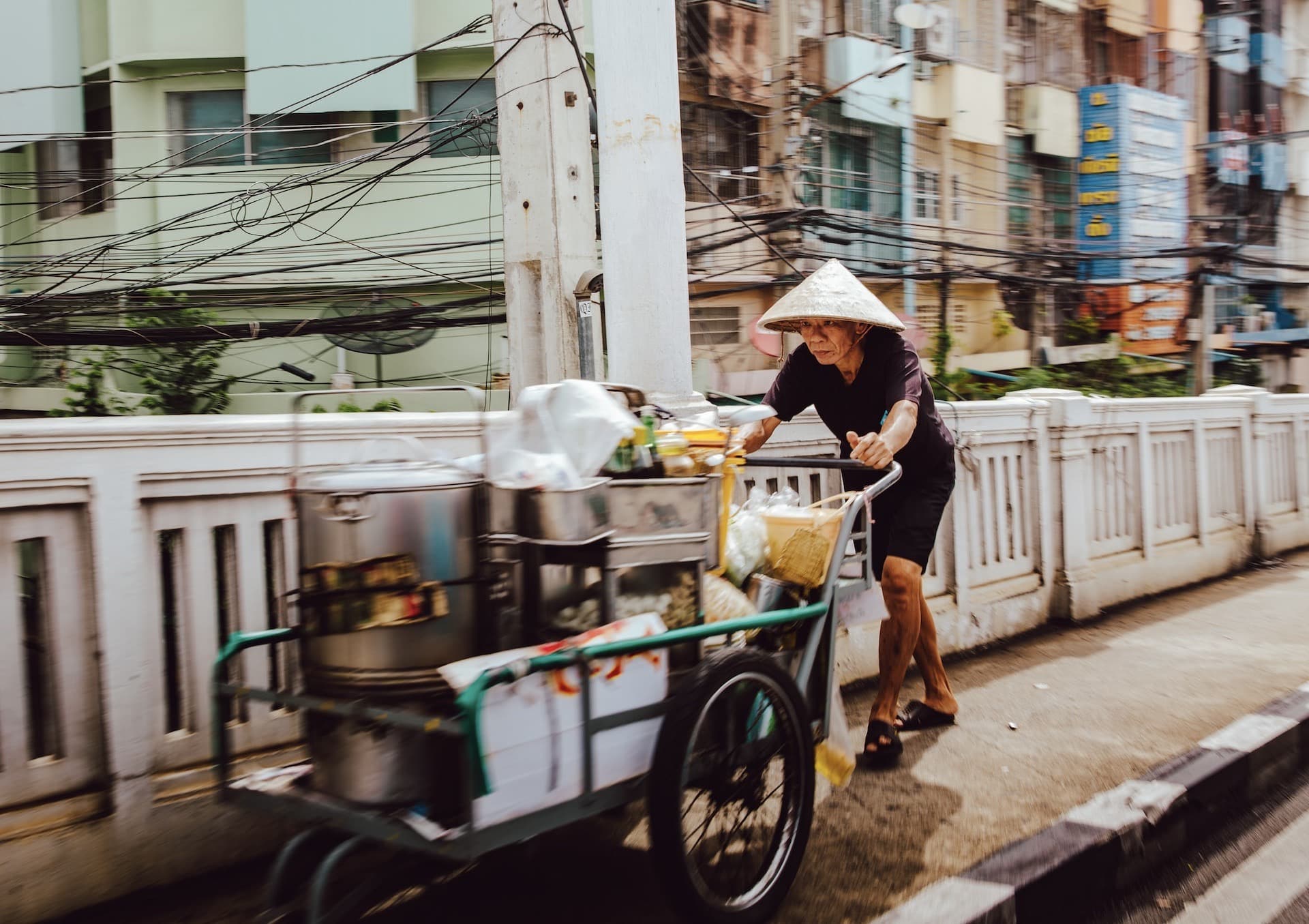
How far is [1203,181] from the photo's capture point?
25328 millimetres

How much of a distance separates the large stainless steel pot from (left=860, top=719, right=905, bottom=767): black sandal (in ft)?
6.54

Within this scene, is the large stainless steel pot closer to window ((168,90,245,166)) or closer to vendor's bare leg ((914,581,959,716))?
vendor's bare leg ((914,581,959,716))

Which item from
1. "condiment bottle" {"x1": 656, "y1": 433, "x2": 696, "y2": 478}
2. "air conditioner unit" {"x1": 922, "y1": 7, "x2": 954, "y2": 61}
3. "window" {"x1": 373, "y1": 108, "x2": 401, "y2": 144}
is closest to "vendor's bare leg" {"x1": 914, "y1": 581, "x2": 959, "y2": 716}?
"condiment bottle" {"x1": 656, "y1": 433, "x2": 696, "y2": 478}

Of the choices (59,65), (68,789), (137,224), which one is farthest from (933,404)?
(59,65)

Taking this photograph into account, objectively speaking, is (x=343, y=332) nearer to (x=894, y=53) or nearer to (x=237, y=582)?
(x=894, y=53)

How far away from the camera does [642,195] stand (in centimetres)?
402

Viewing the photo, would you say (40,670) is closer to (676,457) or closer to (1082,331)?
(676,457)

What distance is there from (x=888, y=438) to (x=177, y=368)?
12.7 m

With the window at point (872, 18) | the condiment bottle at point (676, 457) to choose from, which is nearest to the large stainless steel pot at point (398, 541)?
the condiment bottle at point (676, 457)

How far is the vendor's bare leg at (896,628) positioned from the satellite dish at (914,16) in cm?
1537

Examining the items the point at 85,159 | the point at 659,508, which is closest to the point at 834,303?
the point at 659,508

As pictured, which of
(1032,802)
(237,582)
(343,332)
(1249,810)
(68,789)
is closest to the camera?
(68,789)

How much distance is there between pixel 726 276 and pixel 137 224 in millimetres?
7876

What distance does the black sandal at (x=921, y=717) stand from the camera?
4.41 meters
